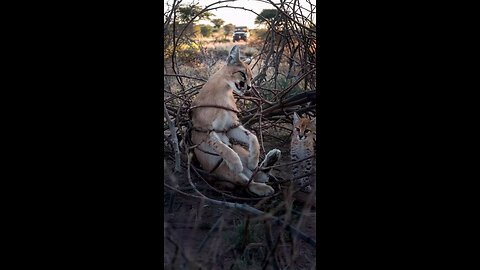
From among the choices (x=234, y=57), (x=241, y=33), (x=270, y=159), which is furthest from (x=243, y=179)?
(x=241, y=33)

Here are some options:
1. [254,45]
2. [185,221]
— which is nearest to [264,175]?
[185,221]

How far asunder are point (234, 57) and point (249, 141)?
418 millimetres

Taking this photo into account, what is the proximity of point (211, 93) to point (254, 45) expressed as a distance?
0.33 m

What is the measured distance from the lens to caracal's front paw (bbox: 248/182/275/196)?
3.30 metres

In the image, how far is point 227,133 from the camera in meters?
3.34

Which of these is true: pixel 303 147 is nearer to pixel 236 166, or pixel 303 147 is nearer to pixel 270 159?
pixel 270 159

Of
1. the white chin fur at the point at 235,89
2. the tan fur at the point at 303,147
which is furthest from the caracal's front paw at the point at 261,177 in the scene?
the white chin fur at the point at 235,89

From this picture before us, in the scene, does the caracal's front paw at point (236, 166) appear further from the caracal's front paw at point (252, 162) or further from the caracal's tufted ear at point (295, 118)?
the caracal's tufted ear at point (295, 118)

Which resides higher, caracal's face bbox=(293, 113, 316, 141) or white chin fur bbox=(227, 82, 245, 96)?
white chin fur bbox=(227, 82, 245, 96)

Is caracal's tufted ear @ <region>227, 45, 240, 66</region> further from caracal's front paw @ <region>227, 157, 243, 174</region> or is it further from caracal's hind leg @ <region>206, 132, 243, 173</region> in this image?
caracal's front paw @ <region>227, 157, 243, 174</region>

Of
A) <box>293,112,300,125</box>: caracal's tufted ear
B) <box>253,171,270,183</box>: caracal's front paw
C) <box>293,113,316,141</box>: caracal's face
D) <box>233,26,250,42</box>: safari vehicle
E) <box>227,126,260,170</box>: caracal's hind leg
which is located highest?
<box>233,26,250,42</box>: safari vehicle

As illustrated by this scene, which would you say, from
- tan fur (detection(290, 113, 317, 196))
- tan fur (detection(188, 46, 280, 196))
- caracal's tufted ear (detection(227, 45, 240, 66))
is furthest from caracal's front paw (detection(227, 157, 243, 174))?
caracal's tufted ear (detection(227, 45, 240, 66))

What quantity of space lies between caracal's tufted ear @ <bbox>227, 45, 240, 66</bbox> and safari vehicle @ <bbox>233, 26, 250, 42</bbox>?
59 mm
